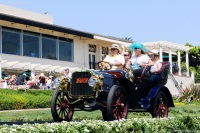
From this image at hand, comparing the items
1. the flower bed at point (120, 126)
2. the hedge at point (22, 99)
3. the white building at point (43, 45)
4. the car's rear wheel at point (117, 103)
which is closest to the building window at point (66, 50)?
the white building at point (43, 45)

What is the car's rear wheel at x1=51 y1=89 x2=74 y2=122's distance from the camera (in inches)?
431

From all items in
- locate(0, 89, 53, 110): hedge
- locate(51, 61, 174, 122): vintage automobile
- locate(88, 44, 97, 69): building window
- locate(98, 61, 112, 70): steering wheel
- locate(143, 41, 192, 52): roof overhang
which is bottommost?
locate(0, 89, 53, 110): hedge

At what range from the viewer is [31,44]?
36.2 meters

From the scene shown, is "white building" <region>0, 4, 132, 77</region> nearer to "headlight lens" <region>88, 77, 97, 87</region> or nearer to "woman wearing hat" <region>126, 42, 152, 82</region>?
"woman wearing hat" <region>126, 42, 152, 82</region>

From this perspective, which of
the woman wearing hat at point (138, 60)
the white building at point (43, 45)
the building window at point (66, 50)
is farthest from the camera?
the building window at point (66, 50)

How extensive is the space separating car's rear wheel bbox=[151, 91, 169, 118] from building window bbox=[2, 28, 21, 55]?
73.5ft

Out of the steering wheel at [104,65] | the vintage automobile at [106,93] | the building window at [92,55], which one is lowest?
the vintage automobile at [106,93]

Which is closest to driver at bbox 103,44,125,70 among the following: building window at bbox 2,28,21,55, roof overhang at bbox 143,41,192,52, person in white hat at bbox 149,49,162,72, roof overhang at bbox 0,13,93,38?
person in white hat at bbox 149,49,162,72

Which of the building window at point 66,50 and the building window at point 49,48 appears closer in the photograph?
the building window at point 49,48

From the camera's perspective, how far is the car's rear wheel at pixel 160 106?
1176 cm

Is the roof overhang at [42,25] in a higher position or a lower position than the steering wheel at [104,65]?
higher

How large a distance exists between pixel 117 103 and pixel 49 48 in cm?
2763

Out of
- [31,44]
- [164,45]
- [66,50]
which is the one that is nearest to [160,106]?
[31,44]

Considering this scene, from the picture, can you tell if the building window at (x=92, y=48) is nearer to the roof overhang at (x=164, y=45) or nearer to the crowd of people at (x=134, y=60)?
the roof overhang at (x=164, y=45)
